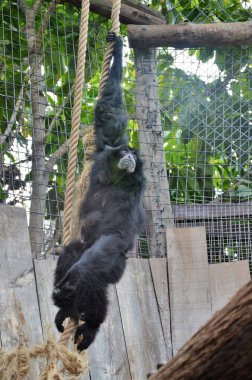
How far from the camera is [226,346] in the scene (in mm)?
2299

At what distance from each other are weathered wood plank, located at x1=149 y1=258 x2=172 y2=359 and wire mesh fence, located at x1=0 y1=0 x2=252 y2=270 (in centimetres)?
25

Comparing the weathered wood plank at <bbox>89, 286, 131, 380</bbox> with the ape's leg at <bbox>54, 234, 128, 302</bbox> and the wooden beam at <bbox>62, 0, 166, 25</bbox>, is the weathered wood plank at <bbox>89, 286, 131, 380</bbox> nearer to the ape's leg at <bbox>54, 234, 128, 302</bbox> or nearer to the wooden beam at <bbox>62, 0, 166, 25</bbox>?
the ape's leg at <bbox>54, 234, 128, 302</bbox>

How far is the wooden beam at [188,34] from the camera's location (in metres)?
5.63

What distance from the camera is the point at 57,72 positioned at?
19.6ft

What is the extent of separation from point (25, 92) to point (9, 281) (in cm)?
186

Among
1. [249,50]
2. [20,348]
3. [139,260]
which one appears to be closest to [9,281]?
[20,348]

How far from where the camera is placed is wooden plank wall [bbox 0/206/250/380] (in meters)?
4.69

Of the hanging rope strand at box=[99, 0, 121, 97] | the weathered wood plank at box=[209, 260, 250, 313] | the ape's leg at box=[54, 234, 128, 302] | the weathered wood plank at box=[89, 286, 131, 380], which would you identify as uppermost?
the hanging rope strand at box=[99, 0, 121, 97]

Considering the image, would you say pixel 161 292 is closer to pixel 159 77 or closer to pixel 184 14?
pixel 159 77

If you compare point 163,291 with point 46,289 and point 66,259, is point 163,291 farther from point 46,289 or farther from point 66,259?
point 66,259

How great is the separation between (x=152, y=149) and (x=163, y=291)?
43.8 inches

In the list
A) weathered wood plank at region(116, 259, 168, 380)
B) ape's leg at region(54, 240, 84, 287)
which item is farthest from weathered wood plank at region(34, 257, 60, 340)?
weathered wood plank at region(116, 259, 168, 380)

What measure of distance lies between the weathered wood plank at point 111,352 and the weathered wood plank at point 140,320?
0.05 metres

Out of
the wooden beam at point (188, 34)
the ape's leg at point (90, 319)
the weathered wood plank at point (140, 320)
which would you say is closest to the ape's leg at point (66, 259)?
the ape's leg at point (90, 319)
